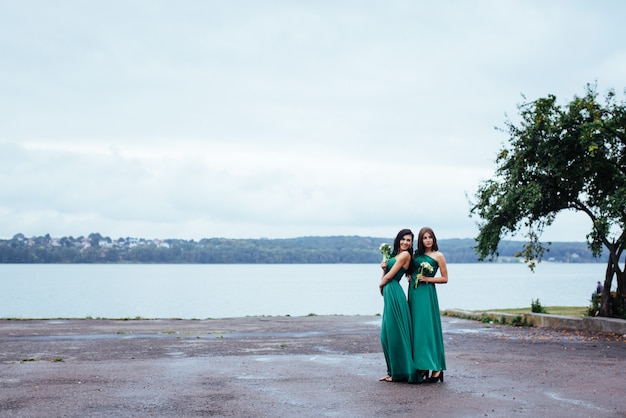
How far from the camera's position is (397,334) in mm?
11031

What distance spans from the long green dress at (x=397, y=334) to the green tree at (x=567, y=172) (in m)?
9.85

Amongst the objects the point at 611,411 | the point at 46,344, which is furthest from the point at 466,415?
the point at 46,344

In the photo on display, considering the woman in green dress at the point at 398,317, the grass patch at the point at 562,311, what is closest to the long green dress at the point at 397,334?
the woman in green dress at the point at 398,317

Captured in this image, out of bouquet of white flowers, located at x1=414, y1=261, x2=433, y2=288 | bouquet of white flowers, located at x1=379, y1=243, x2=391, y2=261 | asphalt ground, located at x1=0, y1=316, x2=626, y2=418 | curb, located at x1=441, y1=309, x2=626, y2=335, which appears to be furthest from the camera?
curb, located at x1=441, y1=309, x2=626, y2=335

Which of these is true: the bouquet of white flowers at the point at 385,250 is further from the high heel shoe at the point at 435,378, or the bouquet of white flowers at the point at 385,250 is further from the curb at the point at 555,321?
the curb at the point at 555,321

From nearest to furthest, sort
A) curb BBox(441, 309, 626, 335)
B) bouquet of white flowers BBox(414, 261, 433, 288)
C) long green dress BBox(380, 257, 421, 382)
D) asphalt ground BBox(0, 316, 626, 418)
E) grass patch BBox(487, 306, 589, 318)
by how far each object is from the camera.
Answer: asphalt ground BBox(0, 316, 626, 418) → long green dress BBox(380, 257, 421, 382) → bouquet of white flowers BBox(414, 261, 433, 288) → curb BBox(441, 309, 626, 335) → grass patch BBox(487, 306, 589, 318)

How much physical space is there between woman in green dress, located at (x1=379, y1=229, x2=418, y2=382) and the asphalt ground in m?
0.28

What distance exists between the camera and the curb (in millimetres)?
19172

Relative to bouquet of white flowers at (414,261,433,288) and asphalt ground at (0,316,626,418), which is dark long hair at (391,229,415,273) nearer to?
bouquet of white flowers at (414,261,433,288)

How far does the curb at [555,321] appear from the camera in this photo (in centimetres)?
1917

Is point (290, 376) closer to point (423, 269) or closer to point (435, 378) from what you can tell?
point (435, 378)

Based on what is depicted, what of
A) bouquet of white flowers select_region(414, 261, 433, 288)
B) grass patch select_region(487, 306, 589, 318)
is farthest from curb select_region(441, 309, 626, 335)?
bouquet of white flowers select_region(414, 261, 433, 288)

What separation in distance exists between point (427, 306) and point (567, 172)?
11068 mm

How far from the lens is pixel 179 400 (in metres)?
9.34
